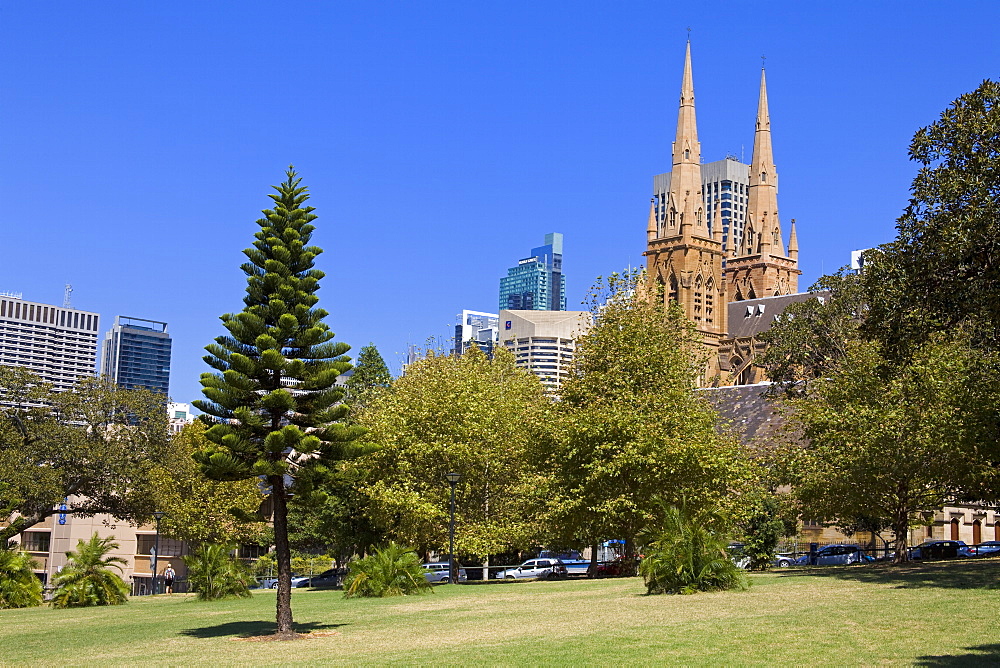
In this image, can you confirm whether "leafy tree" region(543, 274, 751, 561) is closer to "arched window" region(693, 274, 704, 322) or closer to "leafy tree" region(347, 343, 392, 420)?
"leafy tree" region(347, 343, 392, 420)

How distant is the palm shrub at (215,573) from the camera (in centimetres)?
3391

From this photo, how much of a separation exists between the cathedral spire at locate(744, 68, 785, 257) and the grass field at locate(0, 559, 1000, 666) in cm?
11754

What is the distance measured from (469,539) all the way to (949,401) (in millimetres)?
16082

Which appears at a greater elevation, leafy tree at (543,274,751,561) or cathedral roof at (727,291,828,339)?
cathedral roof at (727,291,828,339)

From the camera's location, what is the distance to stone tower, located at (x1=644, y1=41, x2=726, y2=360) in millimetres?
122375

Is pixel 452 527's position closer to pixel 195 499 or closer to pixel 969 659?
pixel 195 499

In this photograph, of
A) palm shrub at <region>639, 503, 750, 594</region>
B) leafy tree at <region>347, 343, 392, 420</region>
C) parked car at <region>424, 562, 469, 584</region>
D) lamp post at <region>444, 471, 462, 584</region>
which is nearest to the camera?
palm shrub at <region>639, 503, 750, 594</region>

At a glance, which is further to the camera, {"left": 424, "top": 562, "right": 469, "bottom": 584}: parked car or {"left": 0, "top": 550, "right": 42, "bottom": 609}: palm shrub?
{"left": 424, "top": 562, "right": 469, "bottom": 584}: parked car

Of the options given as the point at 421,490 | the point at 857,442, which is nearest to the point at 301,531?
the point at 421,490

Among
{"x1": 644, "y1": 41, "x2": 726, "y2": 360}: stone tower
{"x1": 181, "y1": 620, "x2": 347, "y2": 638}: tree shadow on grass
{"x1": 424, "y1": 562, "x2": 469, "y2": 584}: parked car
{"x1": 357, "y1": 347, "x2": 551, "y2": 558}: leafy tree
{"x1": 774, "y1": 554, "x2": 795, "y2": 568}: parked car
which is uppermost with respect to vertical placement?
{"x1": 644, "y1": 41, "x2": 726, "y2": 360}: stone tower

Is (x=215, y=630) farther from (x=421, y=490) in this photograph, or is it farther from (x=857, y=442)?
(x=857, y=442)

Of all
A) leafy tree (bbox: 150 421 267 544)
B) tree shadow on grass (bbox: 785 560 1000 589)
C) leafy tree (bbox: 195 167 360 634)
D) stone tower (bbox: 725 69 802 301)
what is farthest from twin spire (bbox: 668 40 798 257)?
leafy tree (bbox: 195 167 360 634)

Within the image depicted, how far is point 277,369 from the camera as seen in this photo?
925 inches

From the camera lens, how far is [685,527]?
25750mm
